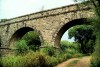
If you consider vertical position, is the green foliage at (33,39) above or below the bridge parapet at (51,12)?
below

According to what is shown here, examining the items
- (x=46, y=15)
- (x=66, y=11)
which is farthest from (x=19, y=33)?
(x=66, y=11)

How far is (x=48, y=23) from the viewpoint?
2094 centimetres

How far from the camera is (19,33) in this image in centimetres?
2428

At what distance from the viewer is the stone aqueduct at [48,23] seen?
19172 mm

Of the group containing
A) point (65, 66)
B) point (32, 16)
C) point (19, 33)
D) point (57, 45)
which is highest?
point (32, 16)

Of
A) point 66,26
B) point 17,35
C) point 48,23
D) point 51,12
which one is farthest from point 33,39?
point 66,26

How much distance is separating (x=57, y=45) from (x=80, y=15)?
364 centimetres

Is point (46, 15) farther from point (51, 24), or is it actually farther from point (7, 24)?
point (7, 24)

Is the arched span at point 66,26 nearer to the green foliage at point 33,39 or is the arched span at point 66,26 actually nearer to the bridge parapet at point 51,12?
the bridge parapet at point 51,12

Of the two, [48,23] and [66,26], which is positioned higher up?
[48,23]

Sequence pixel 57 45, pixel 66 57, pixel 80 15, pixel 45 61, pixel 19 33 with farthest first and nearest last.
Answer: pixel 19 33, pixel 57 45, pixel 80 15, pixel 66 57, pixel 45 61

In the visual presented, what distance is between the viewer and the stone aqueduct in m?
19.2

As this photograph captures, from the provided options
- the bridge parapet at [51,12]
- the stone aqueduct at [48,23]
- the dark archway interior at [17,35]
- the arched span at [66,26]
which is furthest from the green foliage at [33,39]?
the arched span at [66,26]

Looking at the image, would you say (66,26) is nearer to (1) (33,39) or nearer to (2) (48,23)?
(2) (48,23)
